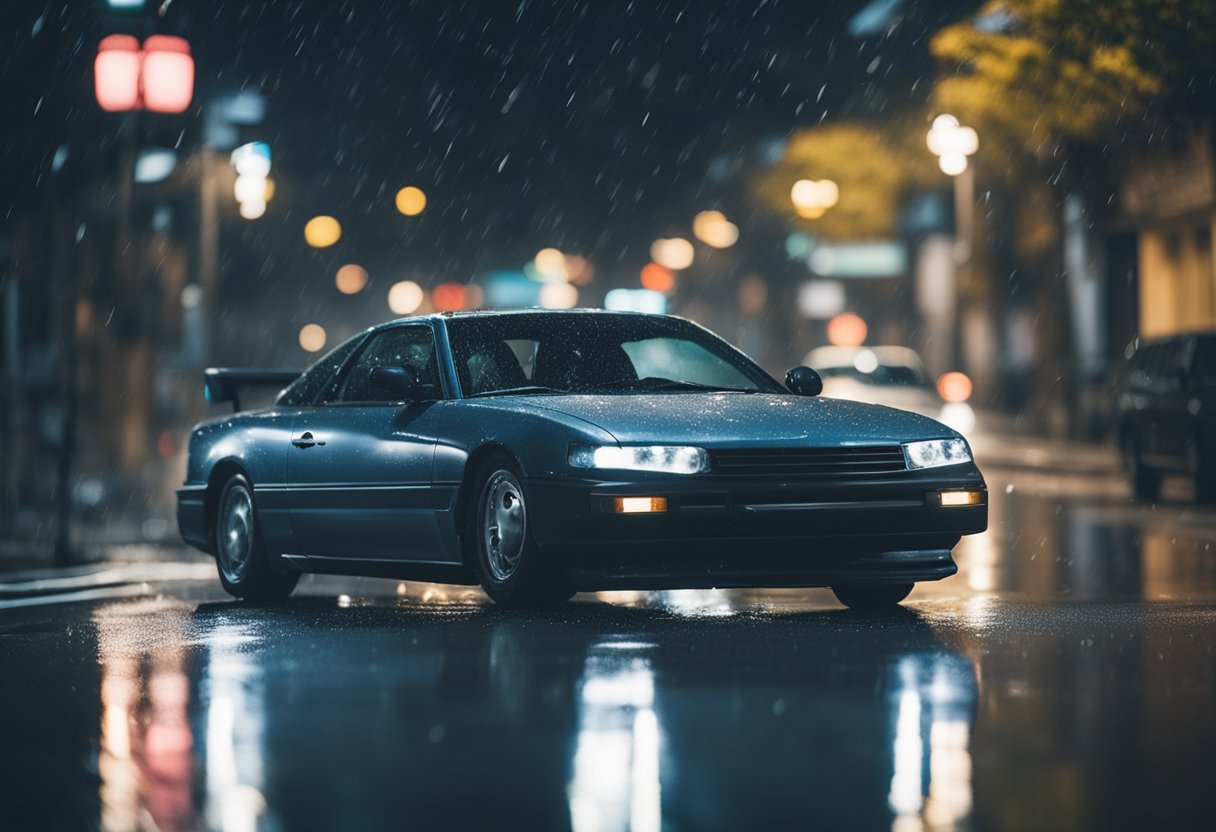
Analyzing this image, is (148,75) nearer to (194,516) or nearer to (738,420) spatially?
(194,516)

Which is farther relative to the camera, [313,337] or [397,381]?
[313,337]

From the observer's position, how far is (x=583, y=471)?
1003 centimetres

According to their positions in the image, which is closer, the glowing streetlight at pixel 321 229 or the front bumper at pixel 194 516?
the front bumper at pixel 194 516

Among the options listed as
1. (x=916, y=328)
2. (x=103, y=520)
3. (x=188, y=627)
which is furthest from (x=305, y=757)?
(x=916, y=328)

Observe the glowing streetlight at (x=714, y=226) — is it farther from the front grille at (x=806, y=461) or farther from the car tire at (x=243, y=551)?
the front grille at (x=806, y=461)

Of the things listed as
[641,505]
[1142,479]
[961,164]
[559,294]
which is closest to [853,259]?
[559,294]

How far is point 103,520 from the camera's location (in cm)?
2666

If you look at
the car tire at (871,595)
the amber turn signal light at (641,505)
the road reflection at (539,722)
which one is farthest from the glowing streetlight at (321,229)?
the amber turn signal light at (641,505)

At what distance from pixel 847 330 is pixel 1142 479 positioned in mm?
58380

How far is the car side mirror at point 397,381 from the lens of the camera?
11172 millimetres

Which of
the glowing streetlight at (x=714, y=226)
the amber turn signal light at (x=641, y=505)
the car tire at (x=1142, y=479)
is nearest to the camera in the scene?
the amber turn signal light at (x=641, y=505)

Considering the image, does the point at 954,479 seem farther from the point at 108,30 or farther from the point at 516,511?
the point at 108,30

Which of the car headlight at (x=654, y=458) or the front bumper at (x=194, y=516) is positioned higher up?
the car headlight at (x=654, y=458)

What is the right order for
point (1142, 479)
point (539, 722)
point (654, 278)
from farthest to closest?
point (654, 278) < point (1142, 479) < point (539, 722)
